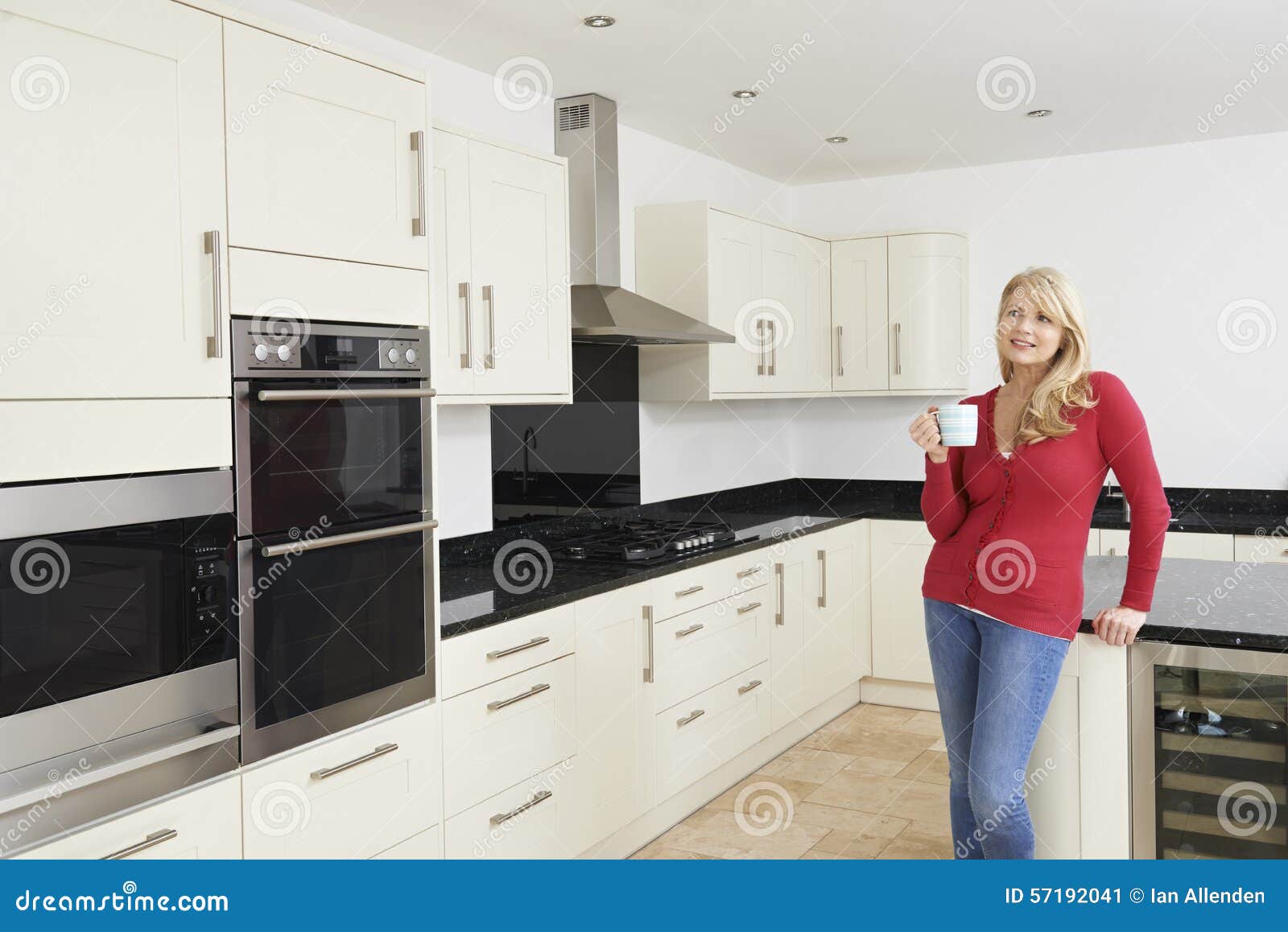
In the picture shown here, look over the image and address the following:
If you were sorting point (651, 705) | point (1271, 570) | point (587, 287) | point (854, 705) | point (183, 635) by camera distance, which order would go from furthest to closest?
1. point (854, 705)
2. point (587, 287)
3. point (651, 705)
4. point (1271, 570)
5. point (183, 635)

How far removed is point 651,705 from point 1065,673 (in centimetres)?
142

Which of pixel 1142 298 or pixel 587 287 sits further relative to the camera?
pixel 1142 298

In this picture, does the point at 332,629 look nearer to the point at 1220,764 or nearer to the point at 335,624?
the point at 335,624

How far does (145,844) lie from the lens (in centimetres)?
191

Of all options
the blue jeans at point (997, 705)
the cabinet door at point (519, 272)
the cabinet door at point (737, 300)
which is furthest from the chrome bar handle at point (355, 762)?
the cabinet door at point (737, 300)

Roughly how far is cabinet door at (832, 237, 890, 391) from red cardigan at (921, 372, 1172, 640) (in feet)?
9.34

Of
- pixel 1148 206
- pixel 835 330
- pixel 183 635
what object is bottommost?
pixel 183 635

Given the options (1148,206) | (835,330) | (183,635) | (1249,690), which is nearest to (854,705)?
(835,330)

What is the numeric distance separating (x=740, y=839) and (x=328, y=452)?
1917 mm

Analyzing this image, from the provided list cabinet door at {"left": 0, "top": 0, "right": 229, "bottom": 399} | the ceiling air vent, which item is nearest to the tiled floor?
cabinet door at {"left": 0, "top": 0, "right": 229, "bottom": 399}

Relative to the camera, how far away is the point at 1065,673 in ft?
7.27

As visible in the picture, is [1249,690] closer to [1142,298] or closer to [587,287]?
[587,287]

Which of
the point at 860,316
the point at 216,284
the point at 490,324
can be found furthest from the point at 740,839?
the point at 860,316

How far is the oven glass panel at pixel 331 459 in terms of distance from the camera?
2.11m
